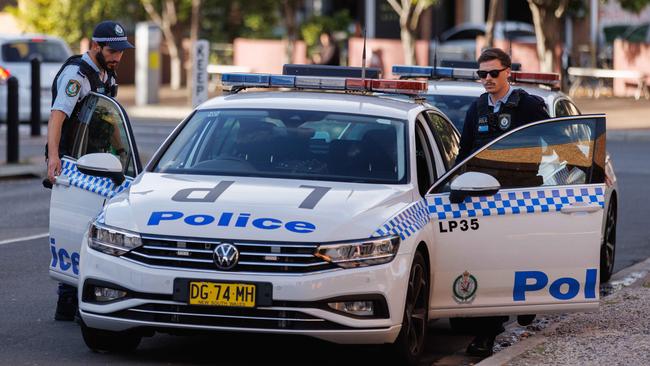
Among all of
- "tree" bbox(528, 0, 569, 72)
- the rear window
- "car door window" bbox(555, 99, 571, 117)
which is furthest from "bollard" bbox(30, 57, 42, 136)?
"tree" bbox(528, 0, 569, 72)

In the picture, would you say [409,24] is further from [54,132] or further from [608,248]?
[54,132]

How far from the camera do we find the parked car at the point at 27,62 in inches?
1082

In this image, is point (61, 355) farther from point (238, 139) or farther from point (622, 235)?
point (622, 235)

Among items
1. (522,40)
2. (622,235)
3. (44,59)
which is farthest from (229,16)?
(622,235)

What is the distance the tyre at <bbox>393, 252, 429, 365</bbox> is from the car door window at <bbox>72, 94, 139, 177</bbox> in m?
2.05

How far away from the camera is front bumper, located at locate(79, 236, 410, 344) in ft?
23.8

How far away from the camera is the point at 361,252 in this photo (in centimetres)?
736

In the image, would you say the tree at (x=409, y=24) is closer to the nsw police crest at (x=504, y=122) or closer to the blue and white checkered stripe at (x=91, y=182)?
the nsw police crest at (x=504, y=122)

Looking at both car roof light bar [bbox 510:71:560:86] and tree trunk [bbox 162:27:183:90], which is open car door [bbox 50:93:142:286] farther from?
tree trunk [bbox 162:27:183:90]

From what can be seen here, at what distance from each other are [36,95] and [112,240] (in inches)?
639

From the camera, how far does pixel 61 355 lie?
8133 mm

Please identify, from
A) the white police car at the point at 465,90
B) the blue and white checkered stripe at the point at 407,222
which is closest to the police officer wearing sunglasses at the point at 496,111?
the blue and white checkered stripe at the point at 407,222

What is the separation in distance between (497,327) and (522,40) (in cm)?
3615

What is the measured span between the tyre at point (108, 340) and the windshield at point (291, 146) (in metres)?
0.98
